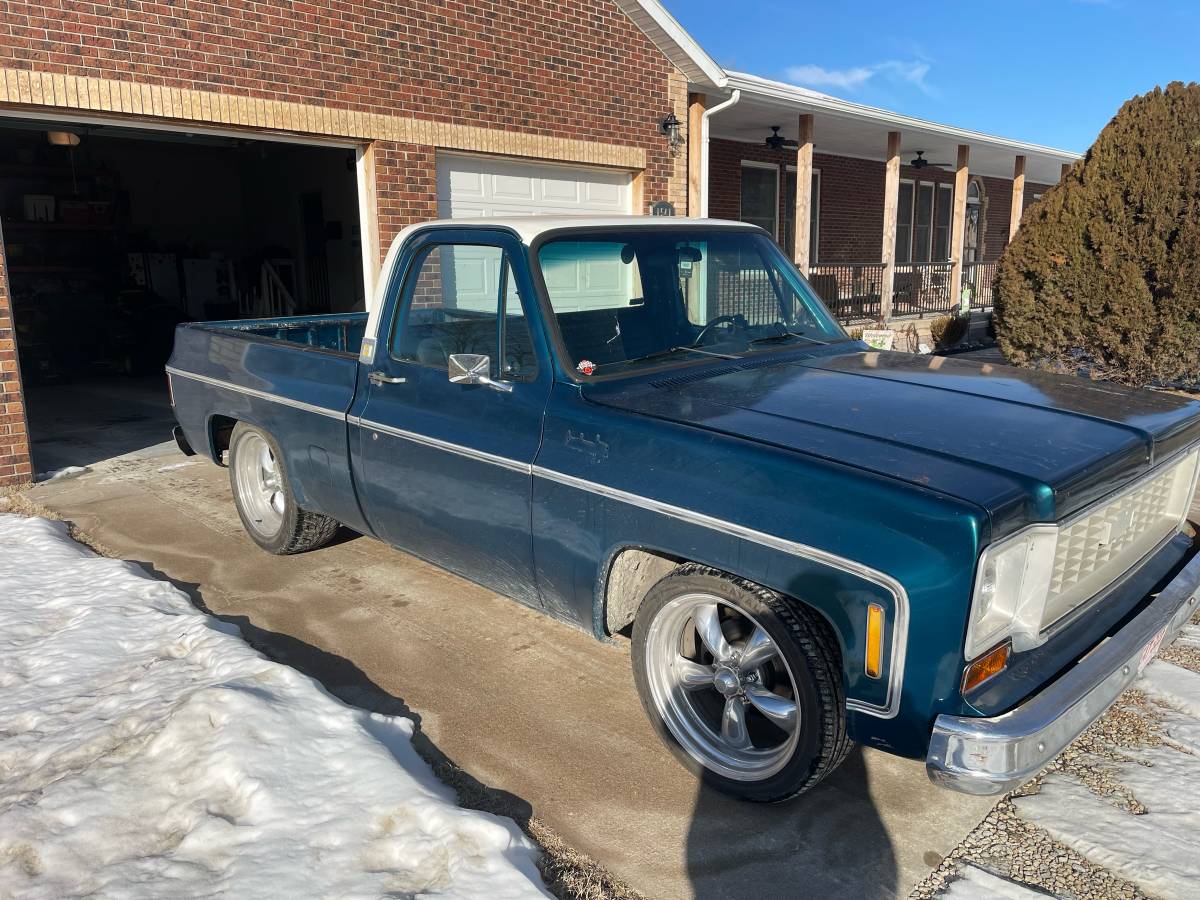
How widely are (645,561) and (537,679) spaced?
3.03 feet

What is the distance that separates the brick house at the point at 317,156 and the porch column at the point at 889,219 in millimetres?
49

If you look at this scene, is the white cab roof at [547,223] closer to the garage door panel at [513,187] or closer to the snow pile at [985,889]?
the snow pile at [985,889]

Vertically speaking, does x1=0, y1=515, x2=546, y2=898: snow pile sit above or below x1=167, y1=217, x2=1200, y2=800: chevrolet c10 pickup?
below

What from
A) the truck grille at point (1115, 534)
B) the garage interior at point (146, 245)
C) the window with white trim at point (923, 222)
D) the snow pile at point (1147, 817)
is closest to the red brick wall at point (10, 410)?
the garage interior at point (146, 245)

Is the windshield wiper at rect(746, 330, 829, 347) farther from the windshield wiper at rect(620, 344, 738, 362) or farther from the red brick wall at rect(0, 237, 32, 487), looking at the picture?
the red brick wall at rect(0, 237, 32, 487)

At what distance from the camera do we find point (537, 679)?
389 centimetres

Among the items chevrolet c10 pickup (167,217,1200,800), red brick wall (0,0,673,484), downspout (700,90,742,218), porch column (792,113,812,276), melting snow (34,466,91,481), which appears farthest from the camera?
A: porch column (792,113,812,276)

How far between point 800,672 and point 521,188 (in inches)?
305

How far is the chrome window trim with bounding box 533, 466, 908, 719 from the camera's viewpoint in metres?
2.41

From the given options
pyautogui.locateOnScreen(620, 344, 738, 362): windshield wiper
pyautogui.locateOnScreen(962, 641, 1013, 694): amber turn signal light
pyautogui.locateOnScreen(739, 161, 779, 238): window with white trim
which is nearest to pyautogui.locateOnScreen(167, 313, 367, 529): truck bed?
pyautogui.locateOnScreen(620, 344, 738, 362): windshield wiper

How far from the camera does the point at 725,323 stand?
401cm

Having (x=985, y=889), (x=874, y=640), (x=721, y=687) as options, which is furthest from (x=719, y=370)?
(x=985, y=889)

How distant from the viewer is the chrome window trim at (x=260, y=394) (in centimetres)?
444

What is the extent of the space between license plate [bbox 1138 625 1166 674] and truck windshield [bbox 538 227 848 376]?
1793 mm
